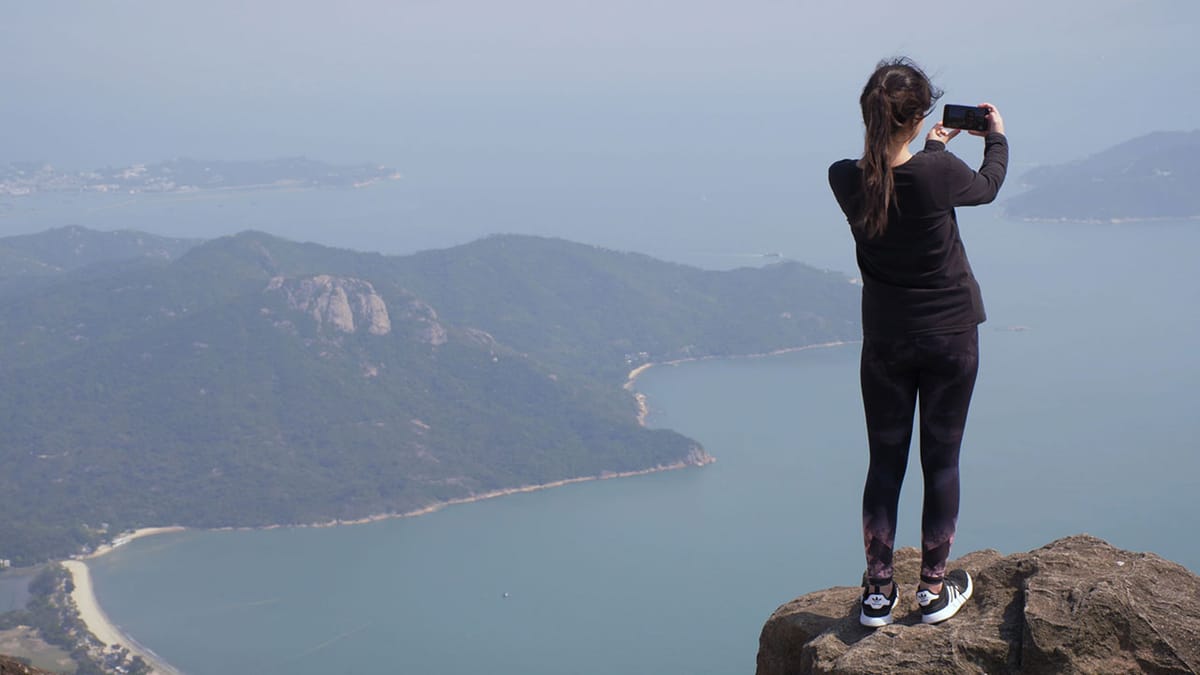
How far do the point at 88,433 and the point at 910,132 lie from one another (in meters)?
78.2

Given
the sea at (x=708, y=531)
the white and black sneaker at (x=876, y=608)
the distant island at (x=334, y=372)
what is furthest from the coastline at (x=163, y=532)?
the white and black sneaker at (x=876, y=608)

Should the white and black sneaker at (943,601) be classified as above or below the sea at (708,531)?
above

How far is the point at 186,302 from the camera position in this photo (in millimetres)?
87750

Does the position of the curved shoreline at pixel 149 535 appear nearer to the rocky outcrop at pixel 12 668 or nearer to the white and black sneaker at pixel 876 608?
the rocky outcrop at pixel 12 668

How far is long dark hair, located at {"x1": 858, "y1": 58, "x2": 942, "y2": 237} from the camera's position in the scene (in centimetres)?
346

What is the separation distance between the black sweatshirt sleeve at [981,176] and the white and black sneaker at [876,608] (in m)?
1.22

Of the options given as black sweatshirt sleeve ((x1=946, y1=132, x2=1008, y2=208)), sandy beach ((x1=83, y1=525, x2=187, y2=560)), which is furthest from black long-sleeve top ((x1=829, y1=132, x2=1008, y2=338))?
sandy beach ((x1=83, y1=525, x2=187, y2=560))

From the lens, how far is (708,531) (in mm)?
62250

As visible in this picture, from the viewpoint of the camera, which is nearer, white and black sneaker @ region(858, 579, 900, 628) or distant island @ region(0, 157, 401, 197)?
white and black sneaker @ region(858, 579, 900, 628)

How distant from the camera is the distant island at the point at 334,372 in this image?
69125 millimetres

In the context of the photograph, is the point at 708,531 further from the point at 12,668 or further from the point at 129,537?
the point at 12,668

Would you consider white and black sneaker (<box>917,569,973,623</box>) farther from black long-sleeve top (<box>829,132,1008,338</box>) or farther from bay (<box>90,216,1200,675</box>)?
bay (<box>90,216,1200,675</box>)

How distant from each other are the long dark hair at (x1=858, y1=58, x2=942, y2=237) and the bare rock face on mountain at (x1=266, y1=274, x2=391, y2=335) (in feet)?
265

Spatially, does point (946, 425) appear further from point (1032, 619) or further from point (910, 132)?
point (910, 132)
